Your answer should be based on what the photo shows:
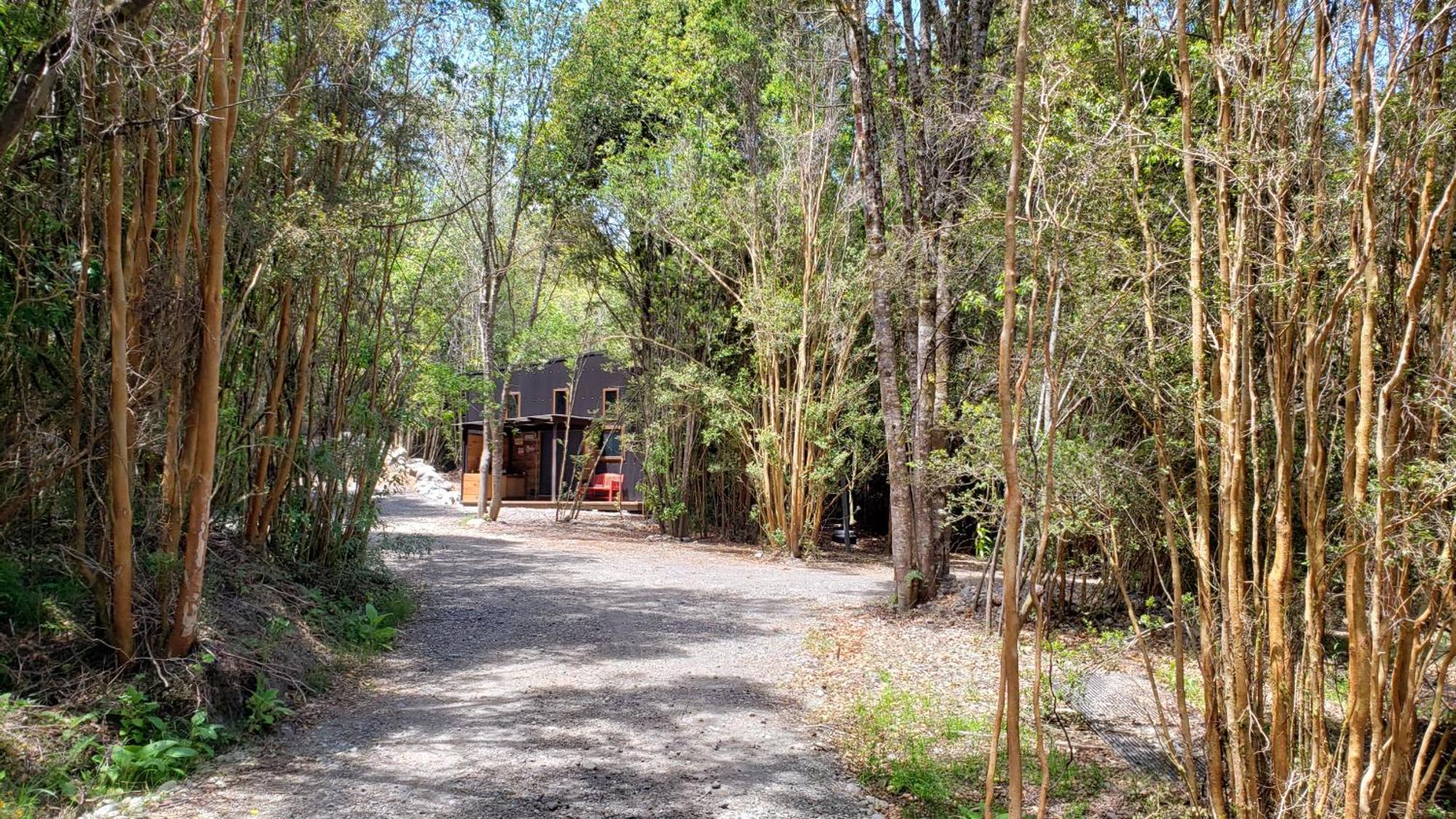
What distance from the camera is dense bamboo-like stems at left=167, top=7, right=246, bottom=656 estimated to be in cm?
429

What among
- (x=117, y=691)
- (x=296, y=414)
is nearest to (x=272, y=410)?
(x=296, y=414)

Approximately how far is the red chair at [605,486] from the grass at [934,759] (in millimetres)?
16931

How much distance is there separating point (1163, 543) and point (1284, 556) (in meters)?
1.42

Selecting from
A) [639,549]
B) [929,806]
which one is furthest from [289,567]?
[639,549]

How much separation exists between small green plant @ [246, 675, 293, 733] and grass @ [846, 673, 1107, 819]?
2.90m

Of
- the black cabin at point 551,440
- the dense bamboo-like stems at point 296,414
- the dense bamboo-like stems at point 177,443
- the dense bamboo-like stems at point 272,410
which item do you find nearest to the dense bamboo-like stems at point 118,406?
the dense bamboo-like stems at point 177,443

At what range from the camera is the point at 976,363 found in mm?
7703

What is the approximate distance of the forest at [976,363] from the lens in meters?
A: 2.70

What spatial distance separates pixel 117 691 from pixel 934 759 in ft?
12.4

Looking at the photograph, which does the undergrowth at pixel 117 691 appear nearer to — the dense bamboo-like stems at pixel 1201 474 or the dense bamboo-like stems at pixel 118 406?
the dense bamboo-like stems at pixel 118 406

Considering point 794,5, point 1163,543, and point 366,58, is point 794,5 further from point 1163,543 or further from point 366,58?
point 1163,543

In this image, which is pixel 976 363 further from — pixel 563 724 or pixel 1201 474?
pixel 1201 474

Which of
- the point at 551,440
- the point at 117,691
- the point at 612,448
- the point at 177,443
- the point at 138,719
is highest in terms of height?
the point at 551,440

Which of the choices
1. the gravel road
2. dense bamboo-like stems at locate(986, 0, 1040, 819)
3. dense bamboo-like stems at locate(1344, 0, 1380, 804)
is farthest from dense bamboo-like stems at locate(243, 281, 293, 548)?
dense bamboo-like stems at locate(1344, 0, 1380, 804)
